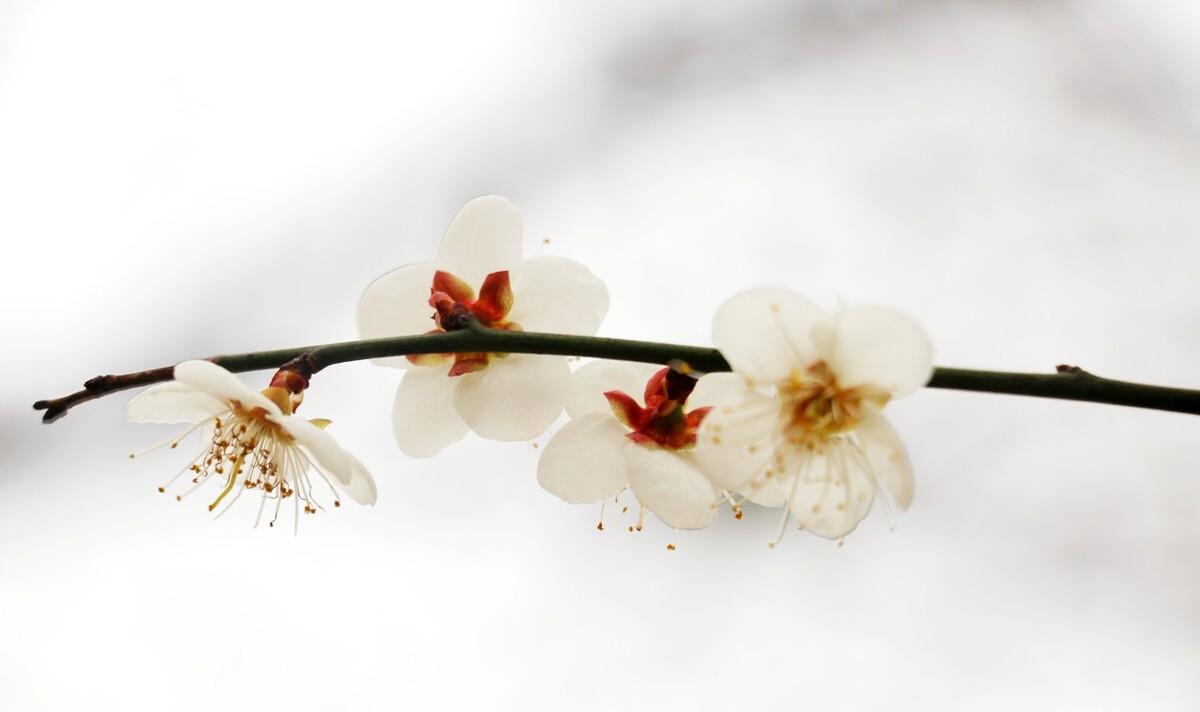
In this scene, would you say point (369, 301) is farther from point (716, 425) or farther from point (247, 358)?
point (716, 425)

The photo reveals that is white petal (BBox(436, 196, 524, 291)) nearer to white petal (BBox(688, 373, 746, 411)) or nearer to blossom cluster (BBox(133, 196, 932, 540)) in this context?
blossom cluster (BBox(133, 196, 932, 540))

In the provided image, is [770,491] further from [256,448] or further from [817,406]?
[256,448]

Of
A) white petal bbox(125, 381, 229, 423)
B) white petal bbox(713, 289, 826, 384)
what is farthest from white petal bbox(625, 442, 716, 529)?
white petal bbox(125, 381, 229, 423)

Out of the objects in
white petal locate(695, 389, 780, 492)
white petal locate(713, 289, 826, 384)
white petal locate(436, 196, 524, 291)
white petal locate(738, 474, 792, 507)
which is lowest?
white petal locate(738, 474, 792, 507)

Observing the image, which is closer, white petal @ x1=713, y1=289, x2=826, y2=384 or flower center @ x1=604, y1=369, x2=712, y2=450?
white petal @ x1=713, y1=289, x2=826, y2=384

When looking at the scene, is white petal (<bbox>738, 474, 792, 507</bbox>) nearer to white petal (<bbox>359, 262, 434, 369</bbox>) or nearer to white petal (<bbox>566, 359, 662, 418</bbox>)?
white petal (<bbox>566, 359, 662, 418</bbox>)

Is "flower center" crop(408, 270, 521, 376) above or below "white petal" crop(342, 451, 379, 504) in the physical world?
above

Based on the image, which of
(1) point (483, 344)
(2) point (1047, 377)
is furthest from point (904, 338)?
(1) point (483, 344)
